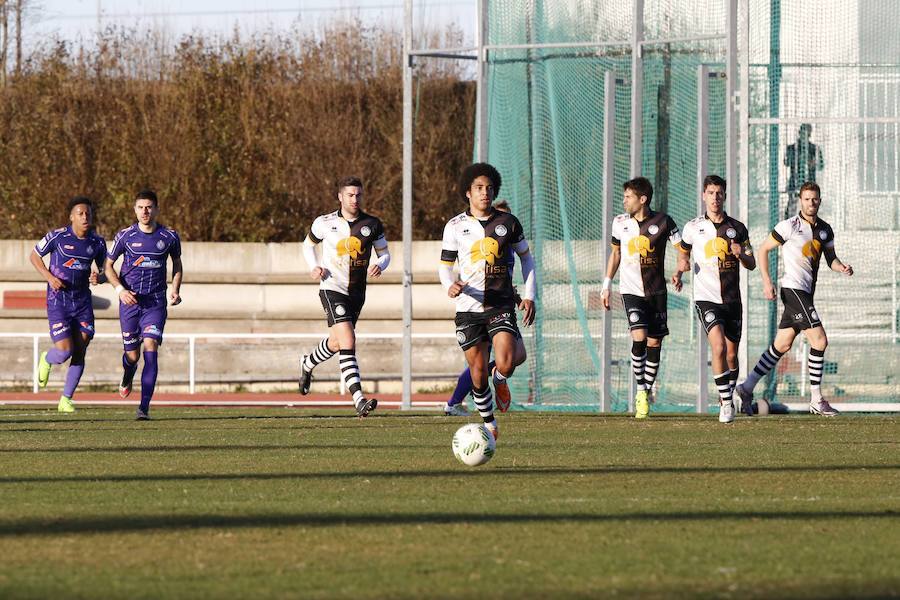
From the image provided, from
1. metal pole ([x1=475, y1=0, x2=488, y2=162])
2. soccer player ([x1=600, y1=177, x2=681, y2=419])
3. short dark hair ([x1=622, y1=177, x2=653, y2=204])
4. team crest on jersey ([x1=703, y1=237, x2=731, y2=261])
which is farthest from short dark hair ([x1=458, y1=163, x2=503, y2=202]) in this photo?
metal pole ([x1=475, y1=0, x2=488, y2=162])

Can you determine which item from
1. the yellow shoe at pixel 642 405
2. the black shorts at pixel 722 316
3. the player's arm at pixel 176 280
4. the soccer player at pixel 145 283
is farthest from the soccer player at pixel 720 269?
the soccer player at pixel 145 283

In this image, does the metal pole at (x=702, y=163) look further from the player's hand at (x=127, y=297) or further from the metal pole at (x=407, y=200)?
the player's hand at (x=127, y=297)

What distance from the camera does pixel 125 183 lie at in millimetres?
32719

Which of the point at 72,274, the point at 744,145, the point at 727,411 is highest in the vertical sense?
the point at 744,145

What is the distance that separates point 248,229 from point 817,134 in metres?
Result: 15.7

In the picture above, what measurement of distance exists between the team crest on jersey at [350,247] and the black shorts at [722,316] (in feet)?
10.8

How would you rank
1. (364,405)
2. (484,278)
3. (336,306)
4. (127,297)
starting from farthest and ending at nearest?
(336,306), (127,297), (364,405), (484,278)

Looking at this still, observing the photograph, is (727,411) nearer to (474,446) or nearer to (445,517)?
(474,446)

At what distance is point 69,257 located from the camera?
16.6 metres

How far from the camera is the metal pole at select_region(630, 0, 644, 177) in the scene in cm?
1805

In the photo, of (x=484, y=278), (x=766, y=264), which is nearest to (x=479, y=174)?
(x=484, y=278)

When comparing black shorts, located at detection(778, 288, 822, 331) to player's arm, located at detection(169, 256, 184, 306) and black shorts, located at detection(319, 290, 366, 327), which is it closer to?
black shorts, located at detection(319, 290, 366, 327)

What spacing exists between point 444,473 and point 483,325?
1.93 metres

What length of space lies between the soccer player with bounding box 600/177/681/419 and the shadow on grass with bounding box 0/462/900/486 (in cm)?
592
